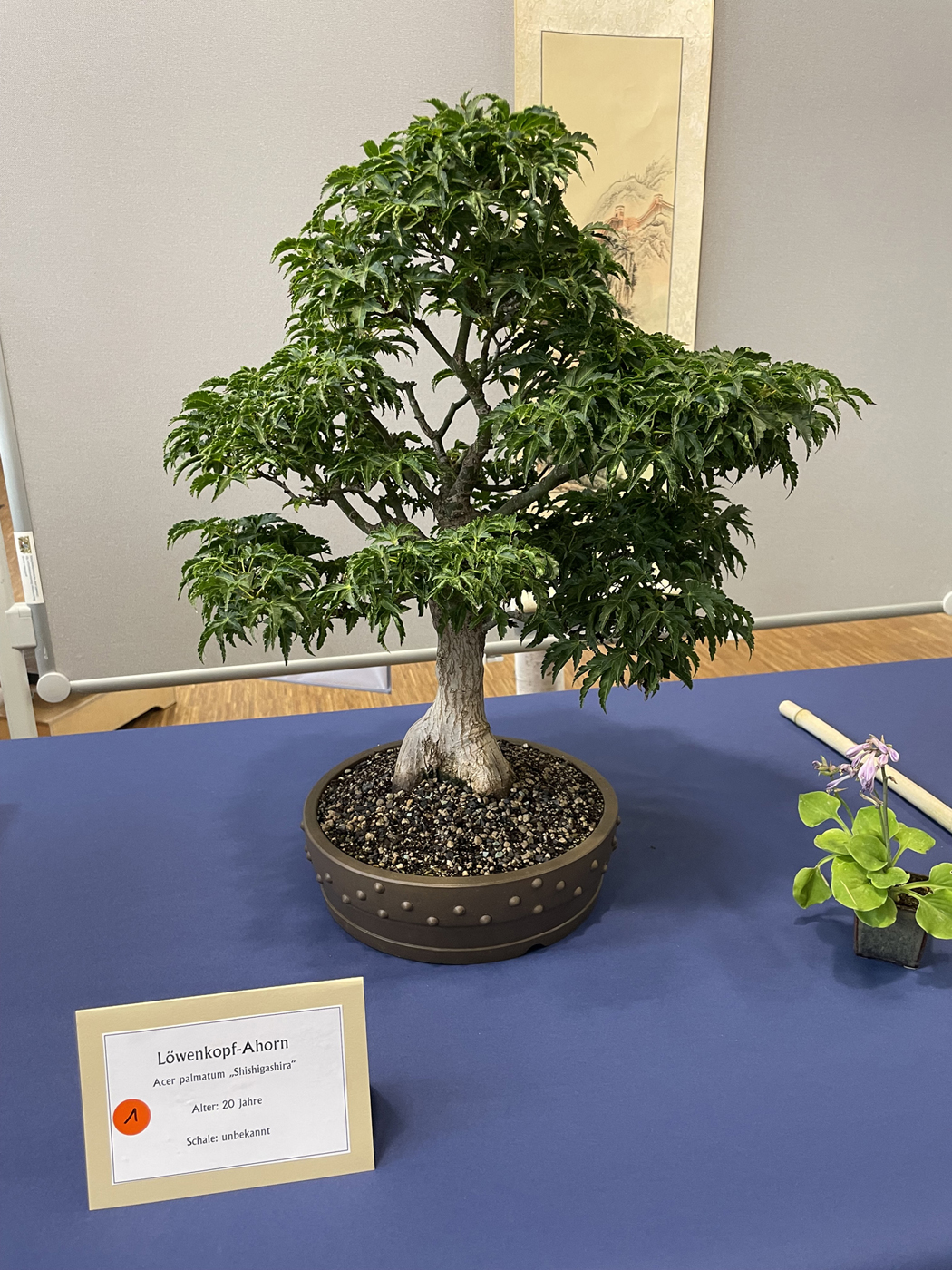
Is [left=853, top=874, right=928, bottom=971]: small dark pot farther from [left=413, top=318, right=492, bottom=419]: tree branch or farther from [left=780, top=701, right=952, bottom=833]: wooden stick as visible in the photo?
[left=413, top=318, right=492, bottom=419]: tree branch

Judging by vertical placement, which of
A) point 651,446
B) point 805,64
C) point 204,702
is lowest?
point 204,702

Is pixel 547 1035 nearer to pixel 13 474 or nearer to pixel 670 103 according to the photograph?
pixel 13 474

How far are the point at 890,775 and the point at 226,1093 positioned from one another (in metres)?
0.93

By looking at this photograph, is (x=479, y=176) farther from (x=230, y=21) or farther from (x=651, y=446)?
(x=230, y=21)

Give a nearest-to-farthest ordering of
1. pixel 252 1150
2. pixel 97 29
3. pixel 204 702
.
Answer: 1. pixel 252 1150
2. pixel 97 29
3. pixel 204 702

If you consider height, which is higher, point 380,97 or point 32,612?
point 380,97

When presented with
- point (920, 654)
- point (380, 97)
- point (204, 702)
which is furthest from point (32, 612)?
point (920, 654)

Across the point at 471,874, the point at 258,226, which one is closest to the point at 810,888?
the point at 471,874

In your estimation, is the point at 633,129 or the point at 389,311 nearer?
the point at 389,311

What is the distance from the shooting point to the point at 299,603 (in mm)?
1003

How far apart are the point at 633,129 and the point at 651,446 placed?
4.64 feet

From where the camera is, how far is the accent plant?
104 cm

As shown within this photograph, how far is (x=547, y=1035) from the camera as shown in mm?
982

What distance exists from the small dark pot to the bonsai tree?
342mm
